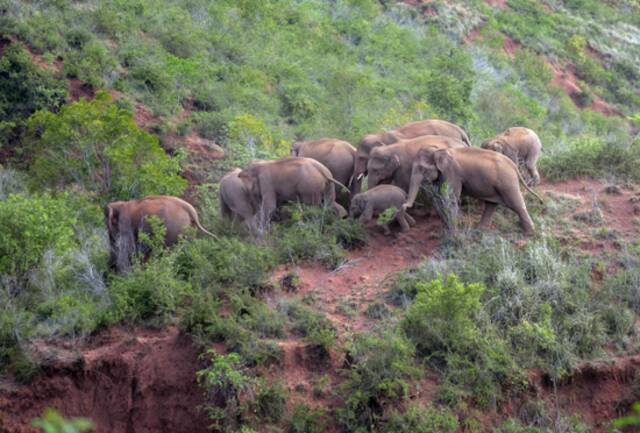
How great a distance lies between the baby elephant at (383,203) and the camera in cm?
1489

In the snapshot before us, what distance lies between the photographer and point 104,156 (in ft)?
56.5

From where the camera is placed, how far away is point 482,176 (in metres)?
14.3

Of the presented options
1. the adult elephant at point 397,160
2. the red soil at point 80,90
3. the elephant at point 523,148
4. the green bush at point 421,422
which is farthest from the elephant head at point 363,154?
the red soil at point 80,90

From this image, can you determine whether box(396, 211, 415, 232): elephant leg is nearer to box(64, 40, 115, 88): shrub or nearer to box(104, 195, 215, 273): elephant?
box(104, 195, 215, 273): elephant

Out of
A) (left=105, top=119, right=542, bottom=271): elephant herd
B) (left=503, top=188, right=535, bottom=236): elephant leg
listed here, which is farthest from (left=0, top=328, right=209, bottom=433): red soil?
(left=503, top=188, right=535, bottom=236): elephant leg

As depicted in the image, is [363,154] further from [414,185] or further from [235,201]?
[235,201]

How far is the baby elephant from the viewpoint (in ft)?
48.9

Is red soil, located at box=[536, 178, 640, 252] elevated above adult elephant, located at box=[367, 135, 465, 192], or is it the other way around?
adult elephant, located at box=[367, 135, 465, 192]

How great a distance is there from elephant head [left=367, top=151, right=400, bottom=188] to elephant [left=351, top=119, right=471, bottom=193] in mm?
581

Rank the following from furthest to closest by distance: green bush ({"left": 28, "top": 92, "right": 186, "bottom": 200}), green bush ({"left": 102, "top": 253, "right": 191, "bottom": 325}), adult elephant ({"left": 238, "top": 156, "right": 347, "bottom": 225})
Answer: green bush ({"left": 28, "top": 92, "right": 186, "bottom": 200})
adult elephant ({"left": 238, "top": 156, "right": 347, "bottom": 225})
green bush ({"left": 102, "top": 253, "right": 191, "bottom": 325})

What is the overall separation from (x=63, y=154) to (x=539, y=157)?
8.59 metres

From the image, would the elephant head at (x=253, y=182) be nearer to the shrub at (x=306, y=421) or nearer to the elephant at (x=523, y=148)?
the elephant at (x=523, y=148)

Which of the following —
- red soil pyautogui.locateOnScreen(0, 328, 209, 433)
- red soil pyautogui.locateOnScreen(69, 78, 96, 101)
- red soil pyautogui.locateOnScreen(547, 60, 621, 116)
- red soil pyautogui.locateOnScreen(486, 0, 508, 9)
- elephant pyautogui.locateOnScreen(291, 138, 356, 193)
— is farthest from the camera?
red soil pyautogui.locateOnScreen(486, 0, 508, 9)

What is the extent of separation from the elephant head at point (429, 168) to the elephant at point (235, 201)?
2679 mm
